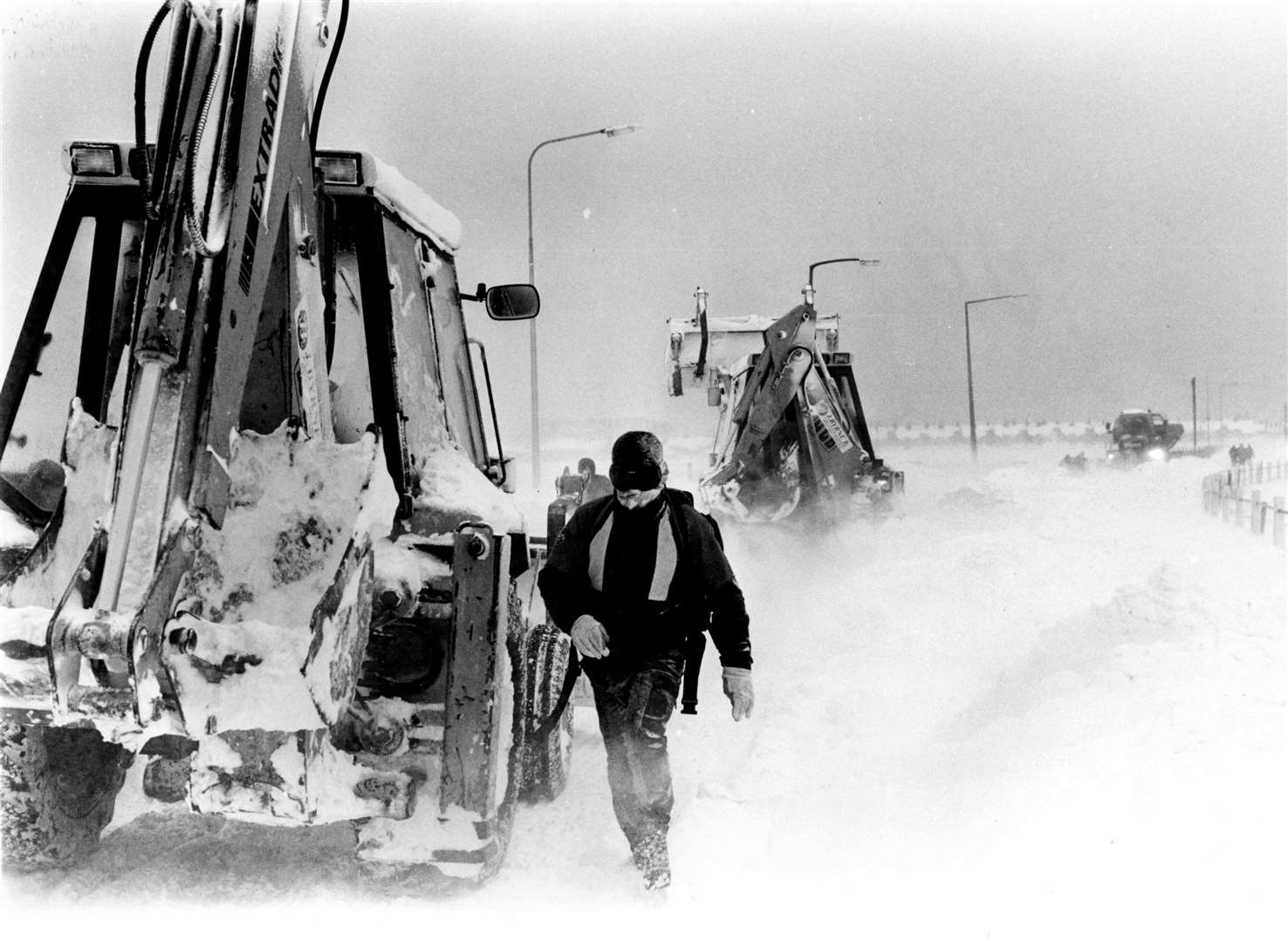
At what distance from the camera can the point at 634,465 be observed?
3.29 meters

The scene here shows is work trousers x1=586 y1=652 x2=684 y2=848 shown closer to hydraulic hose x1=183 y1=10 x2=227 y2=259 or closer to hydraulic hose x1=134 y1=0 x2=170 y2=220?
hydraulic hose x1=183 y1=10 x2=227 y2=259

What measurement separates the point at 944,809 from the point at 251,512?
9.82 ft

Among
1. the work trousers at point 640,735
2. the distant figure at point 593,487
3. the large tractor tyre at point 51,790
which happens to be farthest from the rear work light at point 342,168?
the distant figure at point 593,487

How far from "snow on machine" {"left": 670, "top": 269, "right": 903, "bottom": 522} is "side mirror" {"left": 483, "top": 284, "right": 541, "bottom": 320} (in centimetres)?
562

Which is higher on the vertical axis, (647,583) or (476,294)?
(476,294)

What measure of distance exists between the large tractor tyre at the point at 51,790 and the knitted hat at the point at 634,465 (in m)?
2.03

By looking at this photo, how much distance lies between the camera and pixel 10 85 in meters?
3.70

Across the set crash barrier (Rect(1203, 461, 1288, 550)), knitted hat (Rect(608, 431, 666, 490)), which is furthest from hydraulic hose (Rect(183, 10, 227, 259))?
crash barrier (Rect(1203, 461, 1288, 550))

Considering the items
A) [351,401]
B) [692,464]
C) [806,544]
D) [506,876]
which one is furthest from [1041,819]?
[692,464]

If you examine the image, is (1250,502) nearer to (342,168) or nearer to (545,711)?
(545,711)

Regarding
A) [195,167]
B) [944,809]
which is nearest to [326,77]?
[195,167]

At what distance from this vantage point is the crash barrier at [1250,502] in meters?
11.3

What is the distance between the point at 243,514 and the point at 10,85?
2.55m

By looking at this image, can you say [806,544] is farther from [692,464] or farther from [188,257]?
[188,257]
